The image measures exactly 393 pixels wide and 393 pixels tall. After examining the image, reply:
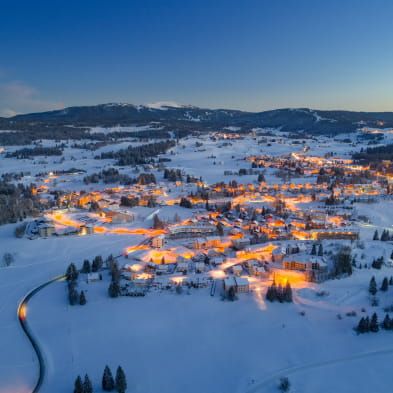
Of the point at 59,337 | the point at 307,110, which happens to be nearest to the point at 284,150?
the point at 59,337

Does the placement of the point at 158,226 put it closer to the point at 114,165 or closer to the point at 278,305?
the point at 278,305

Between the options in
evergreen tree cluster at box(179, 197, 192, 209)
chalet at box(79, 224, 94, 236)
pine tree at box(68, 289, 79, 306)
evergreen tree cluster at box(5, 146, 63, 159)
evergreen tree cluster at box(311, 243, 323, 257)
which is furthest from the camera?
evergreen tree cluster at box(5, 146, 63, 159)

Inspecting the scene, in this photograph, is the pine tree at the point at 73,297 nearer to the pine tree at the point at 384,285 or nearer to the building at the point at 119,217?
the building at the point at 119,217

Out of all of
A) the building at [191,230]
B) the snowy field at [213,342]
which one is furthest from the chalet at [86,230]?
the snowy field at [213,342]

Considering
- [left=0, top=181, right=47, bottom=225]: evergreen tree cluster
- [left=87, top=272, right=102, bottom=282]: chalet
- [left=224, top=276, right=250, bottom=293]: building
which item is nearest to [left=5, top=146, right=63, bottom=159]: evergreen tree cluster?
[left=0, top=181, right=47, bottom=225]: evergreen tree cluster

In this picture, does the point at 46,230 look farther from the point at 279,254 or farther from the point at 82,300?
the point at 279,254

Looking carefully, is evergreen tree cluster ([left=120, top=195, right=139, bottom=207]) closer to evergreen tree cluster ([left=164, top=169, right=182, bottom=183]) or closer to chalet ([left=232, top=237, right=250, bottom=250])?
evergreen tree cluster ([left=164, top=169, right=182, bottom=183])
